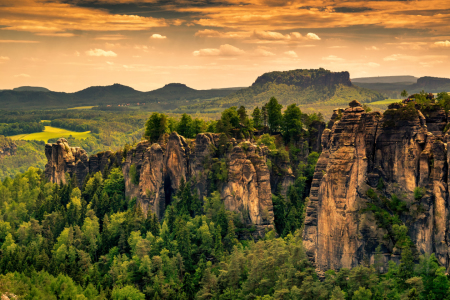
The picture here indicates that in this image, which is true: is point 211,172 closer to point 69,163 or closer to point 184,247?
point 184,247

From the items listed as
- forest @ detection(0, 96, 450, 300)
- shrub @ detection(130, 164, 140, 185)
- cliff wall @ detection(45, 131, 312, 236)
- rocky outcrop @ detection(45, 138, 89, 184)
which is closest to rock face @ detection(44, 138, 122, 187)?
rocky outcrop @ detection(45, 138, 89, 184)

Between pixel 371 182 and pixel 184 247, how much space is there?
37.7m

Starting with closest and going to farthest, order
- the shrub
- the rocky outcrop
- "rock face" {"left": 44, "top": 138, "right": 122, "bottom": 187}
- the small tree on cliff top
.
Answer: the shrub → the small tree on cliff top → "rock face" {"left": 44, "top": 138, "right": 122, "bottom": 187} → the rocky outcrop

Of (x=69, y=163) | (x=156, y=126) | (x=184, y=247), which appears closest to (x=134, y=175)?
(x=156, y=126)

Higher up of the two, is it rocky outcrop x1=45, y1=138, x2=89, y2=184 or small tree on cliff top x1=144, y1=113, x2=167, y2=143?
small tree on cliff top x1=144, y1=113, x2=167, y2=143

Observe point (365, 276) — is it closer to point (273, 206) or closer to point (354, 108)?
point (354, 108)

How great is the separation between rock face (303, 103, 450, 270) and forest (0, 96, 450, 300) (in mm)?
1630

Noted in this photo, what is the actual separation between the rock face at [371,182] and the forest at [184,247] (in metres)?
1.63

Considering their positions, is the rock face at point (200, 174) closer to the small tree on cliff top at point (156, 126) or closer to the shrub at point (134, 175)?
the shrub at point (134, 175)

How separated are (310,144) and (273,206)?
62.7 feet

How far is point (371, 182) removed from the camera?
70250 mm

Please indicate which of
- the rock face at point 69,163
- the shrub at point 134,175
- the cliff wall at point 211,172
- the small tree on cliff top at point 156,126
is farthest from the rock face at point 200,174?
the rock face at point 69,163

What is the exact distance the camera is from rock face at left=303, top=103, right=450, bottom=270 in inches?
2591

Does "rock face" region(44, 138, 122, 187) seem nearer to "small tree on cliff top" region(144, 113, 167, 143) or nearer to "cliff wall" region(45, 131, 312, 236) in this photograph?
"cliff wall" region(45, 131, 312, 236)
